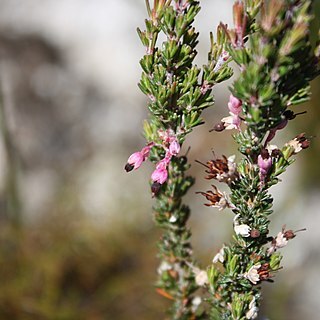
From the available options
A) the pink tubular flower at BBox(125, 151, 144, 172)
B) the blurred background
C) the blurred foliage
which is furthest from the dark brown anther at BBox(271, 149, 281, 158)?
the blurred foliage

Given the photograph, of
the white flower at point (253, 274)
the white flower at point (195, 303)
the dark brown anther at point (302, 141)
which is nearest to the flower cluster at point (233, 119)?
the dark brown anther at point (302, 141)

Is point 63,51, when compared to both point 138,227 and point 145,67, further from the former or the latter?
point 145,67

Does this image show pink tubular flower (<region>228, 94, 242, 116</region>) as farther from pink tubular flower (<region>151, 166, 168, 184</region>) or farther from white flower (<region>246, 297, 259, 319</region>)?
white flower (<region>246, 297, 259, 319</region>)

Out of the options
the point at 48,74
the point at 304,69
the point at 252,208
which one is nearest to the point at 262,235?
the point at 252,208

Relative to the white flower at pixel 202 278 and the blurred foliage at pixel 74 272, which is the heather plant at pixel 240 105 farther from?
the blurred foliage at pixel 74 272

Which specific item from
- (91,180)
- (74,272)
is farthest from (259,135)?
(91,180)
